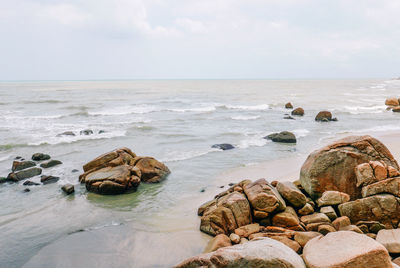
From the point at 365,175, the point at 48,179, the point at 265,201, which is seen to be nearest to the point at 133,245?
the point at 265,201

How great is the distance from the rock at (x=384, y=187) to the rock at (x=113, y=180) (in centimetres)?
822

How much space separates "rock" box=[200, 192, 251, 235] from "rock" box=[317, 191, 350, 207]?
2224 millimetres

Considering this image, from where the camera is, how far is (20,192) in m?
11.8

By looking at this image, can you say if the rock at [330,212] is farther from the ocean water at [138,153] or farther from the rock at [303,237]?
the ocean water at [138,153]

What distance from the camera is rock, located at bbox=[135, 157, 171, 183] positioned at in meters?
12.8

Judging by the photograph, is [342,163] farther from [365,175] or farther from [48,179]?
[48,179]

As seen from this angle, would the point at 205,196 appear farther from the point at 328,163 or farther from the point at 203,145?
the point at 203,145

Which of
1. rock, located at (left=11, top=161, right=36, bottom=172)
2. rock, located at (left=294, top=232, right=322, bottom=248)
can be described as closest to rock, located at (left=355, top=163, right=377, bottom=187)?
rock, located at (left=294, top=232, right=322, bottom=248)

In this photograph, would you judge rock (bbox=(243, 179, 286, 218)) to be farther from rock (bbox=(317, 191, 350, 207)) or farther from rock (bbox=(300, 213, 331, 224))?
rock (bbox=(317, 191, 350, 207))

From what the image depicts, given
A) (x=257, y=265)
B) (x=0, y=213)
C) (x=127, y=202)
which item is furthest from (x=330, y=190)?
(x=0, y=213)

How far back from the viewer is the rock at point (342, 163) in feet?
28.0

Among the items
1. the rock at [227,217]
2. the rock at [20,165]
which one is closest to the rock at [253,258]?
the rock at [227,217]

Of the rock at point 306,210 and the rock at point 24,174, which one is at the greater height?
the rock at point 306,210

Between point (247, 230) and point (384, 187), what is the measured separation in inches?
153
